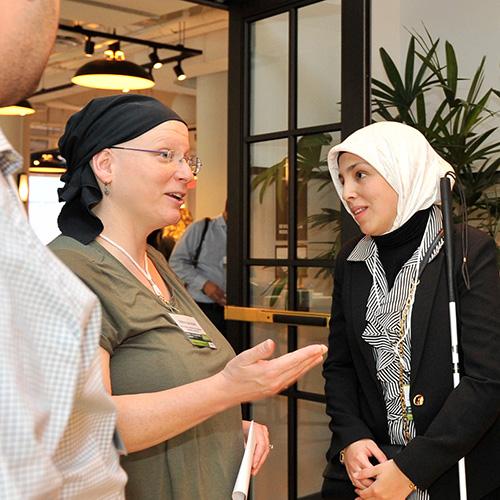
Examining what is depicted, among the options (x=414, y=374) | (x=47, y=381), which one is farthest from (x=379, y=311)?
(x=47, y=381)

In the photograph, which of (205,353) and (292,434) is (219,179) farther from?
(205,353)

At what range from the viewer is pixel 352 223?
3.57 meters

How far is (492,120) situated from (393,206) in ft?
8.49

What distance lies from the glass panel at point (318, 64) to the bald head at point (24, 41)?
293 centimetres

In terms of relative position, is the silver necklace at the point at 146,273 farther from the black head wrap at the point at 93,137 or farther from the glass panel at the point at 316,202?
the glass panel at the point at 316,202

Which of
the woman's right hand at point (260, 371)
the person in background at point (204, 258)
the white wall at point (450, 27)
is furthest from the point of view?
the person in background at point (204, 258)

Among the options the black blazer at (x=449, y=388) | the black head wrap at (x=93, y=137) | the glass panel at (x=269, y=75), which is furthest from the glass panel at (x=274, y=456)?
the black head wrap at (x=93, y=137)

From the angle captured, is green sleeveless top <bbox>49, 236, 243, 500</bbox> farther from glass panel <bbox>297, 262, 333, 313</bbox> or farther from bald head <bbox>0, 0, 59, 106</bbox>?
glass panel <bbox>297, 262, 333, 313</bbox>

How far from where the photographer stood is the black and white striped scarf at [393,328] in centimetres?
215

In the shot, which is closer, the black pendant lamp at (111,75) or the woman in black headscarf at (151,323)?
the woman in black headscarf at (151,323)

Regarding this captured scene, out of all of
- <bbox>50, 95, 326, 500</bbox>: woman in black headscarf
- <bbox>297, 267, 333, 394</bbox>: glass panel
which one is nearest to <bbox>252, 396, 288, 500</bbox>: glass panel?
<bbox>297, 267, 333, 394</bbox>: glass panel

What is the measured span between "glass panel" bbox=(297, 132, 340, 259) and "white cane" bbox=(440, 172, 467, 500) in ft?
5.29

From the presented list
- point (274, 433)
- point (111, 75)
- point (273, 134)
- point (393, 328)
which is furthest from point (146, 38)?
point (393, 328)

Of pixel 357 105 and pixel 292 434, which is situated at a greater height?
pixel 357 105
